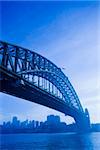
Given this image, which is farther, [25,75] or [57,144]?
[57,144]

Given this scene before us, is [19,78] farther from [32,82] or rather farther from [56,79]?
[56,79]

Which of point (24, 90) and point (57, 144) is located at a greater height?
point (24, 90)

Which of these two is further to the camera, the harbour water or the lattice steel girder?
the harbour water

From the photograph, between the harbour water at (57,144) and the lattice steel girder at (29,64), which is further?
the harbour water at (57,144)

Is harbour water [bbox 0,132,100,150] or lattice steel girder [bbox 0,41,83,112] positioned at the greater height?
lattice steel girder [bbox 0,41,83,112]

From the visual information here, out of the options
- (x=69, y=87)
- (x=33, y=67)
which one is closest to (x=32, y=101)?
(x=33, y=67)

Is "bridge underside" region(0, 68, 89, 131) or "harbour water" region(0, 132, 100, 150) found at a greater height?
"bridge underside" region(0, 68, 89, 131)

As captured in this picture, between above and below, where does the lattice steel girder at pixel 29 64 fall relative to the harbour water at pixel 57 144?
above

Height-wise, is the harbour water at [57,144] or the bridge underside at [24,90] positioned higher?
the bridge underside at [24,90]

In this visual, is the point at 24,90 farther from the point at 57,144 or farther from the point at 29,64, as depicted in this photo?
the point at 57,144

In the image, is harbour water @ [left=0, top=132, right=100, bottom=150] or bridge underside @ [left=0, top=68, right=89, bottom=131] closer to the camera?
bridge underside @ [left=0, top=68, right=89, bottom=131]

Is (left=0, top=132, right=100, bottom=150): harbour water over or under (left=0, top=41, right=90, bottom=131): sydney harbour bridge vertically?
under

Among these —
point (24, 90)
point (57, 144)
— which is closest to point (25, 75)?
point (24, 90)
